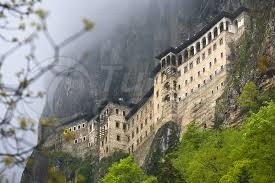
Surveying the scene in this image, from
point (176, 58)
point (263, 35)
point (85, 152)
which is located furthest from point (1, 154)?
point (85, 152)

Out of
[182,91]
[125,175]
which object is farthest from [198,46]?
[125,175]

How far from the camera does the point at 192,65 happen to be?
269 ft

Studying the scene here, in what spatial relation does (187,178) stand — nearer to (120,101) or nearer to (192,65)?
(192,65)

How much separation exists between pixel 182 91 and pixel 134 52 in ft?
129

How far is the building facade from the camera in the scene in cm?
7606

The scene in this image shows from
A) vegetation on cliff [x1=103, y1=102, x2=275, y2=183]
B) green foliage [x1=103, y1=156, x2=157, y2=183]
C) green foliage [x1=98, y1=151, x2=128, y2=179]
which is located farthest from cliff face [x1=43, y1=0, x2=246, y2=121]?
green foliage [x1=103, y1=156, x2=157, y2=183]

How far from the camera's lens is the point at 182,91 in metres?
81.9

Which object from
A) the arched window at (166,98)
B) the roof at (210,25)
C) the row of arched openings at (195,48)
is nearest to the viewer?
the roof at (210,25)

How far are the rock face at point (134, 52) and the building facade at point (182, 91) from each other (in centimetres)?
1113

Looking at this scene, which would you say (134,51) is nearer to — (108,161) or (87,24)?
(108,161)

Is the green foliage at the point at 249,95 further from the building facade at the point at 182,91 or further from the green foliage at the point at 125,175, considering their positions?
the green foliage at the point at 125,175

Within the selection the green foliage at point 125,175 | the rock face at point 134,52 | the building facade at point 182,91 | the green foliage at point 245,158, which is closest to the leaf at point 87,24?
the green foliage at point 245,158

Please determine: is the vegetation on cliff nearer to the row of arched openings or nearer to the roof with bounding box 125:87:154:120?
the row of arched openings

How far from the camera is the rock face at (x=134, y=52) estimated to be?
10356 centimetres
